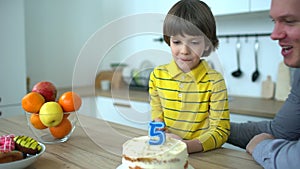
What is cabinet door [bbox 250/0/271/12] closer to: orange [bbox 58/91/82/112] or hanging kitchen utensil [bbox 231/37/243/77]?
hanging kitchen utensil [bbox 231/37/243/77]

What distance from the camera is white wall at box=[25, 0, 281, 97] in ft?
7.69

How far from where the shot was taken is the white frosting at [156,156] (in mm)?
669

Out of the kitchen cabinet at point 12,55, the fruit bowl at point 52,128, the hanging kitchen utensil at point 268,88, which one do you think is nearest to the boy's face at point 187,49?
the fruit bowl at point 52,128

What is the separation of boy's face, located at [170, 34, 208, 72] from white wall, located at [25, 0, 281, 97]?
1284 millimetres

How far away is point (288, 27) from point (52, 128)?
2.42 ft

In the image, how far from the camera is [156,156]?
0.67 meters

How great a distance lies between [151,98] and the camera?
111cm

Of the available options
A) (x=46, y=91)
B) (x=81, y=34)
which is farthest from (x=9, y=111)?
(x=46, y=91)

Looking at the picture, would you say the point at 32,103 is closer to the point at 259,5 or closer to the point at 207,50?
the point at 207,50

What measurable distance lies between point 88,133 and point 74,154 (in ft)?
0.67

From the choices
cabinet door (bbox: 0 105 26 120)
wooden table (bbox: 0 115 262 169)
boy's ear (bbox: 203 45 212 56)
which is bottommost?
cabinet door (bbox: 0 105 26 120)

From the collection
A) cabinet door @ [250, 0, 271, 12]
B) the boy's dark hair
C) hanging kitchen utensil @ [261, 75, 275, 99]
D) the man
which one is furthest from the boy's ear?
hanging kitchen utensil @ [261, 75, 275, 99]

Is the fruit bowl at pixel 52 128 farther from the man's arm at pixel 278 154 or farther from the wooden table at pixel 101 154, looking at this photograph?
the man's arm at pixel 278 154

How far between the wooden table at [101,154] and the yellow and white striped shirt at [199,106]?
66 mm
